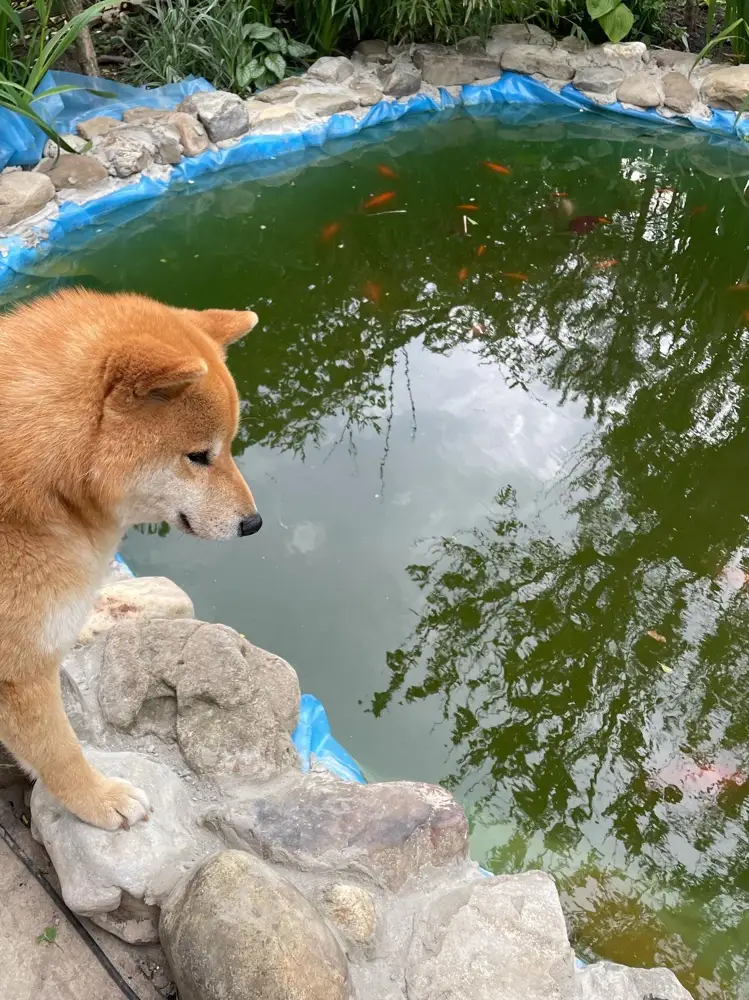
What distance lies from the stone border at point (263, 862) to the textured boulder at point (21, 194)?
13.6 ft

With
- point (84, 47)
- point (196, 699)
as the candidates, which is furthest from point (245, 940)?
point (84, 47)

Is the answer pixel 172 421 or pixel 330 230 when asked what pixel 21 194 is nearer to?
pixel 330 230

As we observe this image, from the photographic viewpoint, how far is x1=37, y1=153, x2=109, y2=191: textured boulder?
6.14 m

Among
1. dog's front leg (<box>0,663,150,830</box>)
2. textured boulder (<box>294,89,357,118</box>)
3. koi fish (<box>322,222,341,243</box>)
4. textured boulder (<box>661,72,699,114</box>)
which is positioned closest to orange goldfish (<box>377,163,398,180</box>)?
textured boulder (<box>294,89,357,118</box>)

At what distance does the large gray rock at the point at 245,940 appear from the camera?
181 centimetres

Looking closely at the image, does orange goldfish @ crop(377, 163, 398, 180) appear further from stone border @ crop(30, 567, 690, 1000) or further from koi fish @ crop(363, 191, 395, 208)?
stone border @ crop(30, 567, 690, 1000)

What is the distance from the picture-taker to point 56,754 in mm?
1912

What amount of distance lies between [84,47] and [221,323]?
6432 mm

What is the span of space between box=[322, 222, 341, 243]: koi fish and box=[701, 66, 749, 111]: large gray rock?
465cm

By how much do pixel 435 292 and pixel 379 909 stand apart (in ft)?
14.0

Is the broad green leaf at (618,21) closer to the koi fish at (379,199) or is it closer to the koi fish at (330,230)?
the koi fish at (379,199)

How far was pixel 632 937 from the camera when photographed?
2.55m

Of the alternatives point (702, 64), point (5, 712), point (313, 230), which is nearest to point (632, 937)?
point (5, 712)

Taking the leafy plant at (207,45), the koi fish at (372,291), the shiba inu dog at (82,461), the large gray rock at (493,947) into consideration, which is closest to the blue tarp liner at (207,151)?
the leafy plant at (207,45)
